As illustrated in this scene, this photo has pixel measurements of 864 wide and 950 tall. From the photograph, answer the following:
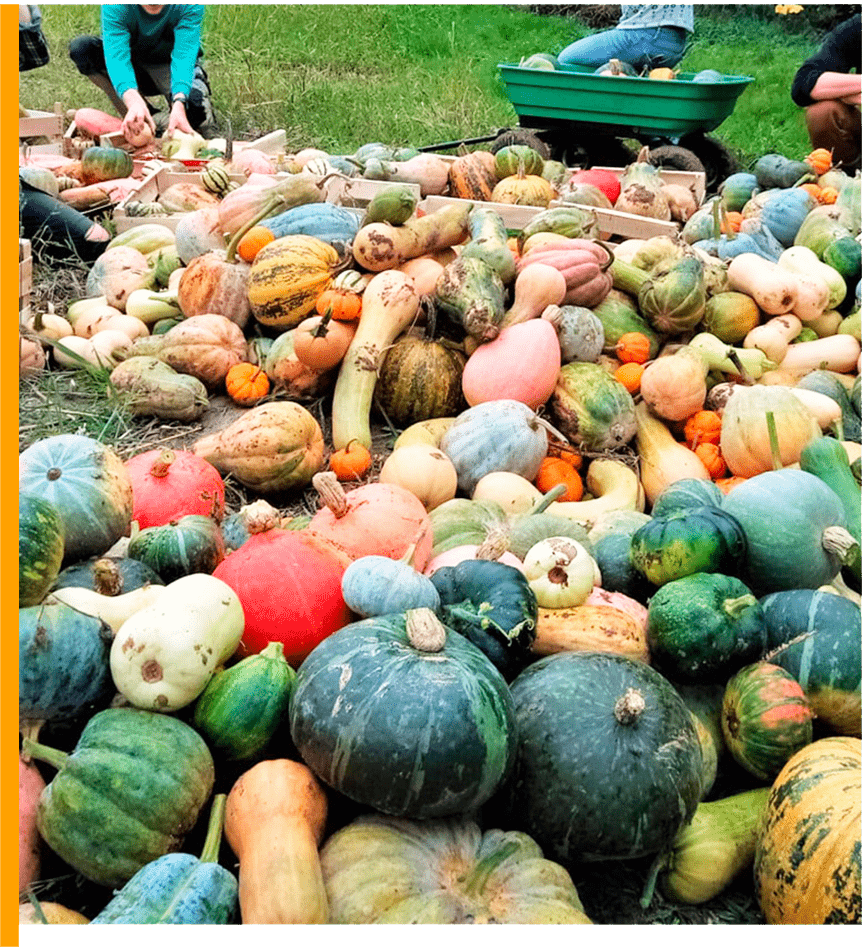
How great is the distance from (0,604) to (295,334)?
2.26 metres

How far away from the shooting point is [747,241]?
493 cm

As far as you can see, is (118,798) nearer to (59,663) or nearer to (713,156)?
(59,663)

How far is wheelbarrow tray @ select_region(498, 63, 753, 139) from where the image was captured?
7.10m

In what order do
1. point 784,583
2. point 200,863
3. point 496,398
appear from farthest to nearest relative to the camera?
point 496,398 → point 784,583 → point 200,863

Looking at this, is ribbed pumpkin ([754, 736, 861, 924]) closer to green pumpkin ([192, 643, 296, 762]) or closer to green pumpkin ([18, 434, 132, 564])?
green pumpkin ([192, 643, 296, 762])

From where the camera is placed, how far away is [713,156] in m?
7.68

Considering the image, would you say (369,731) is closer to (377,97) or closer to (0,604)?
(0,604)

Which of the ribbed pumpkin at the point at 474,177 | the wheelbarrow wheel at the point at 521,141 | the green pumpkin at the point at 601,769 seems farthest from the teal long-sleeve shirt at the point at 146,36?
the green pumpkin at the point at 601,769

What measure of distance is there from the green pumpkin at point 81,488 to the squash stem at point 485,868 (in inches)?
47.1

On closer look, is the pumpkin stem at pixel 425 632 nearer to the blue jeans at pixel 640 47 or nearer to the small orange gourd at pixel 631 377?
the small orange gourd at pixel 631 377

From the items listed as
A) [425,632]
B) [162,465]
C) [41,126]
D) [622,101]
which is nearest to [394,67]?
[622,101]

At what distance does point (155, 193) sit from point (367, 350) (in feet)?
10.1

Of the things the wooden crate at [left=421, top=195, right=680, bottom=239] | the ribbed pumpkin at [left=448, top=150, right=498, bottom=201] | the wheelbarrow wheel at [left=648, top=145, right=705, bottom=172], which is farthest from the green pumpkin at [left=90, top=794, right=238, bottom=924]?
the wheelbarrow wheel at [left=648, top=145, right=705, bottom=172]

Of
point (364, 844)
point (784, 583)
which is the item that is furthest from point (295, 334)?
point (364, 844)
